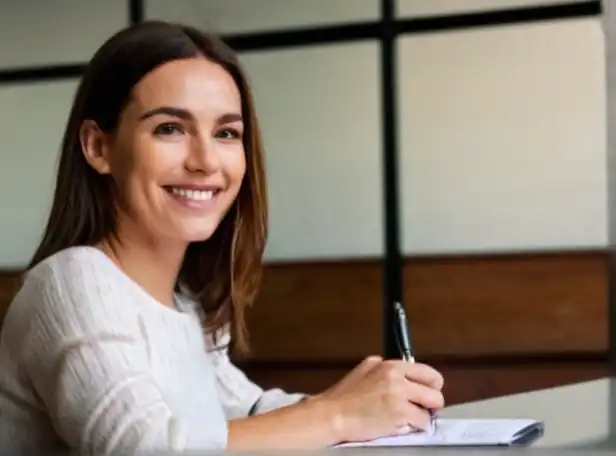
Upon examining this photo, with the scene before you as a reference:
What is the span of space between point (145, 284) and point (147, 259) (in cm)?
3

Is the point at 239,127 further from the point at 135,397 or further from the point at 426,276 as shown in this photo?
the point at 426,276

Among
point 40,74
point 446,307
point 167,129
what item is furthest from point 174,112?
point 40,74

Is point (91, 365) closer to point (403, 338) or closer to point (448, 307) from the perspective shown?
point (403, 338)

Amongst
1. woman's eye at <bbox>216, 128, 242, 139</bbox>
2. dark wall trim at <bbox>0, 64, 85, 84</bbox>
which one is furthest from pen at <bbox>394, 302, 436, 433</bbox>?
dark wall trim at <bbox>0, 64, 85, 84</bbox>

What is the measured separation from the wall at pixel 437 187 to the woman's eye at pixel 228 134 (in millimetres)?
1934

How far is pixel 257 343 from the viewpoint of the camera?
10.2 feet

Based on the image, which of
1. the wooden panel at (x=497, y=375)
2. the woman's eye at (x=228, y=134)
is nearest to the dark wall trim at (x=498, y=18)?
the wooden panel at (x=497, y=375)

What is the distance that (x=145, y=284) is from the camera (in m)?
1.12

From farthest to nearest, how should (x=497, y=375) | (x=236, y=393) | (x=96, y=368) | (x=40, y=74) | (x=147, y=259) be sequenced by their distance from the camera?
(x=40, y=74) < (x=497, y=375) < (x=236, y=393) < (x=147, y=259) < (x=96, y=368)

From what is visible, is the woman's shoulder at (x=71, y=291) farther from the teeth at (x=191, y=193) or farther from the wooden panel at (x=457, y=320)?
the wooden panel at (x=457, y=320)

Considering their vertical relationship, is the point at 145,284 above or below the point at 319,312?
above

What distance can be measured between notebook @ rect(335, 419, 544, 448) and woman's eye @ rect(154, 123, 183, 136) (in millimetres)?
354

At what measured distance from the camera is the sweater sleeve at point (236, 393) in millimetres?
1336

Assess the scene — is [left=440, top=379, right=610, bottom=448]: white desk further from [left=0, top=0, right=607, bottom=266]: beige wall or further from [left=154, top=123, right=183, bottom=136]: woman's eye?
[left=0, top=0, right=607, bottom=266]: beige wall
